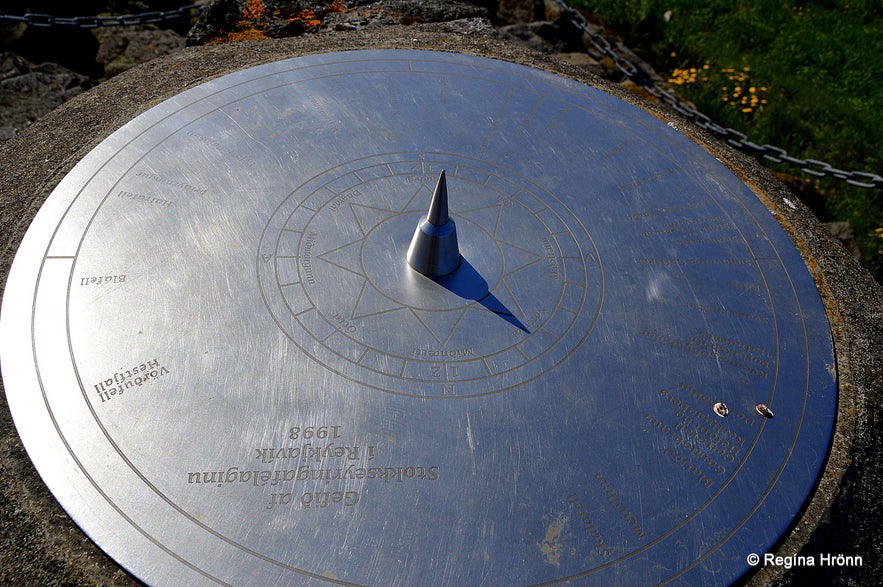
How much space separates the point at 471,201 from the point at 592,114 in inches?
31.8

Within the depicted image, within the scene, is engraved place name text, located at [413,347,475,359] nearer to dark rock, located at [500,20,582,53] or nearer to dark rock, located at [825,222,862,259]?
dark rock, located at [825,222,862,259]

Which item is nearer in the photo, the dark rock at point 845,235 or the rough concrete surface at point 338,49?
the rough concrete surface at point 338,49

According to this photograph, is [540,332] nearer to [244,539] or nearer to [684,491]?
[684,491]

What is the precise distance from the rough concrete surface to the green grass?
1.54 meters

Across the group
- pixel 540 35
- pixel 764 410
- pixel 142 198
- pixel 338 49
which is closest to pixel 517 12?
pixel 540 35

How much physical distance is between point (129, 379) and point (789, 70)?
5189 millimetres

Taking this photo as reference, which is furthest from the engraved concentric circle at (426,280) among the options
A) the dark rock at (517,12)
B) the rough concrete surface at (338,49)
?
the dark rock at (517,12)

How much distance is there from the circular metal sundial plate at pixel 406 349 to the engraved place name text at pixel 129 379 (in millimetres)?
12

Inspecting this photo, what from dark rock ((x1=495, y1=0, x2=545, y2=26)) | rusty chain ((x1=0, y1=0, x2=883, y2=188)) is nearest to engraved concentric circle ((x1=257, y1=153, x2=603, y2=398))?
rusty chain ((x1=0, y1=0, x2=883, y2=188))

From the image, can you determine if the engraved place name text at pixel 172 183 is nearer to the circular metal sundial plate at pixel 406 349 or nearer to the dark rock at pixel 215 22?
the circular metal sundial plate at pixel 406 349

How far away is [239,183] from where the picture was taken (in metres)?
2.63

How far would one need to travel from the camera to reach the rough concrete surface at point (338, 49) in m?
1.86

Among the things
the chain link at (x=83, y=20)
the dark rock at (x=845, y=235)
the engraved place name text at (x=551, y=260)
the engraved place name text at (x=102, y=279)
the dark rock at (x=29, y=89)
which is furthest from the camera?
the dark rock at (x=845, y=235)

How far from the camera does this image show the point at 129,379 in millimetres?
2066
